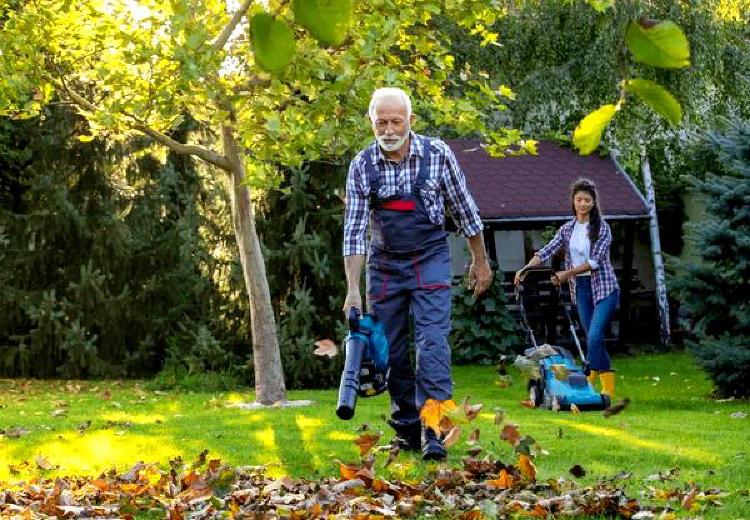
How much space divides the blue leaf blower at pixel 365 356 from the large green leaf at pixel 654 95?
4479 mm

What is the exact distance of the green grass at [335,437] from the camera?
6.12 m

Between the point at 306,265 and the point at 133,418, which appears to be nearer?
the point at 133,418

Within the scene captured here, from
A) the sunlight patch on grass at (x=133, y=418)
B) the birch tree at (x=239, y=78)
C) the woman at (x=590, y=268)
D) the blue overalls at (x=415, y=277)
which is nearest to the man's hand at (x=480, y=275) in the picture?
the blue overalls at (x=415, y=277)

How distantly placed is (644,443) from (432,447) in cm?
165

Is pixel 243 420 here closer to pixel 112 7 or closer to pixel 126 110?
pixel 126 110

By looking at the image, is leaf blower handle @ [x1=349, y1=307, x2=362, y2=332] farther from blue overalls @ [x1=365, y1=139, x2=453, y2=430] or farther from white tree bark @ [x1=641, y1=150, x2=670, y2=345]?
white tree bark @ [x1=641, y1=150, x2=670, y2=345]

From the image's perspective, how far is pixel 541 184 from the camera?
20.8 meters

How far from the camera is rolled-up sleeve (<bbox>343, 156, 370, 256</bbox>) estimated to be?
19.6ft

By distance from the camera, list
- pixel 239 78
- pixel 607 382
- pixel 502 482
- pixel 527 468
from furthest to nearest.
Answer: pixel 239 78, pixel 607 382, pixel 527 468, pixel 502 482

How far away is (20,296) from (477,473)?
12.4 metres

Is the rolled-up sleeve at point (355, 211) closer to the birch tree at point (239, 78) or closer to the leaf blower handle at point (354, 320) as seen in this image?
the leaf blower handle at point (354, 320)

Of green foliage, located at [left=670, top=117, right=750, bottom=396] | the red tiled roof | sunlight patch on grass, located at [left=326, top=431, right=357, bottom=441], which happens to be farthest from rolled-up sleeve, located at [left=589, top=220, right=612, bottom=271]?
the red tiled roof

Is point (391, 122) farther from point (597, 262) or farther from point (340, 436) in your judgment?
point (597, 262)

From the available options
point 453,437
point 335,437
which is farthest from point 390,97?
point 335,437
